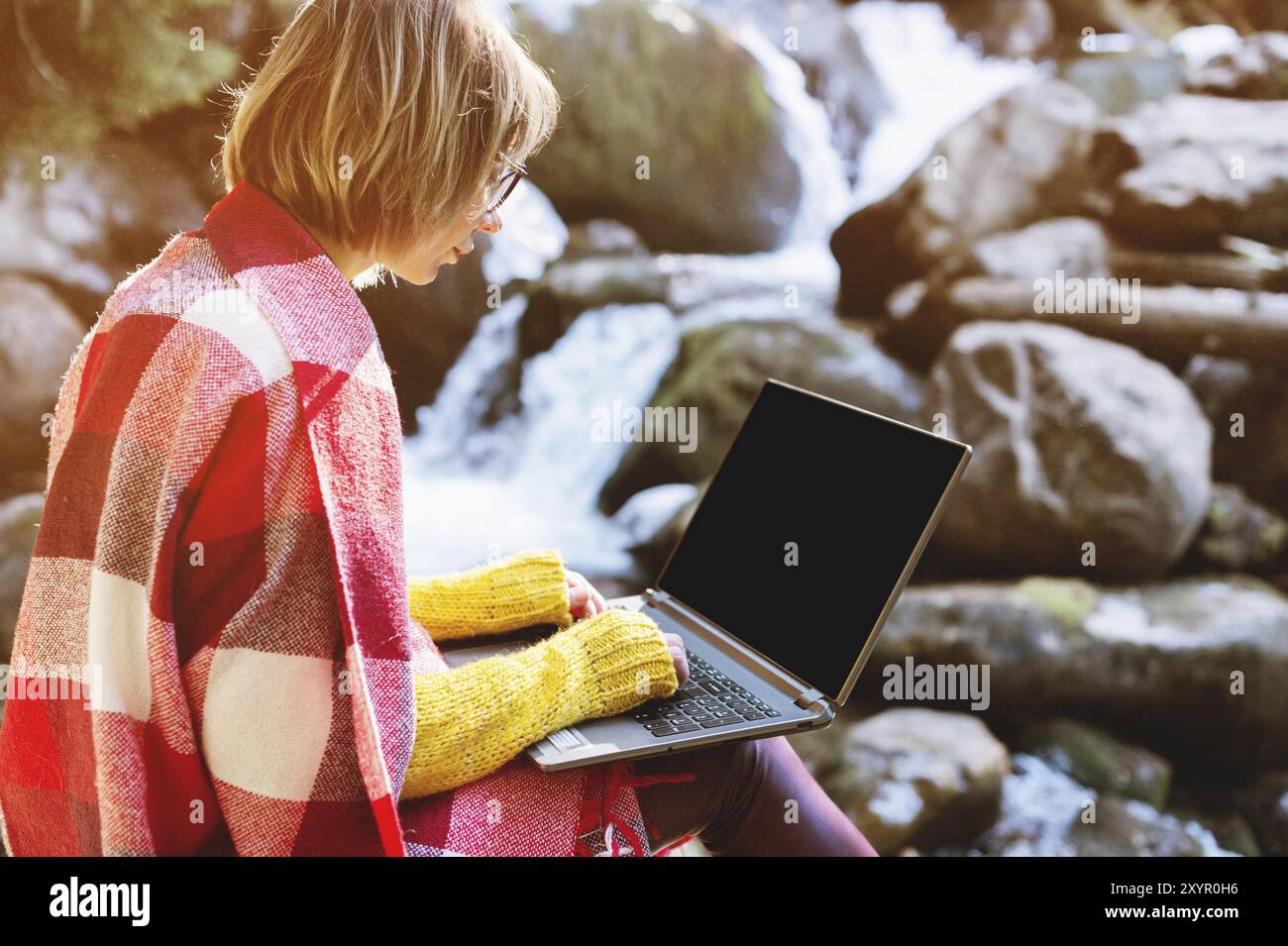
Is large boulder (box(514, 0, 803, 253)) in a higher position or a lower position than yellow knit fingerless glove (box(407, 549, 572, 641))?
higher

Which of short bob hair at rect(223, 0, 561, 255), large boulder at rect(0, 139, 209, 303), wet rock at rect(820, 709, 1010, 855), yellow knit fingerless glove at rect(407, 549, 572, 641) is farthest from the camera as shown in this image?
wet rock at rect(820, 709, 1010, 855)

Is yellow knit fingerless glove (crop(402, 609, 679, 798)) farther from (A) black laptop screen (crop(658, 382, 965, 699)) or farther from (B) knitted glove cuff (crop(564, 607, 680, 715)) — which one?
(A) black laptop screen (crop(658, 382, 965, 699))

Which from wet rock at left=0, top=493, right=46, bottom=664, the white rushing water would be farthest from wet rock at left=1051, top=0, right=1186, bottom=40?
wet rock at left=0, top=493, right=46, bottom=664

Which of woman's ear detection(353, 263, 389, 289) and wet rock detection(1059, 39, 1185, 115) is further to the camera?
wet rock detection(1059, 39, 1185, 115)

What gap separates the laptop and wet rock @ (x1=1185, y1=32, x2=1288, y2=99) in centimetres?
190

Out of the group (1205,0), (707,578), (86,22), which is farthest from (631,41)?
(707,578)

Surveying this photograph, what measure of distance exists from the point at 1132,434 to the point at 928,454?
1.55 m

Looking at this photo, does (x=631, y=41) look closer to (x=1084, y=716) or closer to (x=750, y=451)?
(x=750, y=451)

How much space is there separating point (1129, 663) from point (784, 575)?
1543 millimetres

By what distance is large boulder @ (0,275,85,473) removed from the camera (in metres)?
2.10

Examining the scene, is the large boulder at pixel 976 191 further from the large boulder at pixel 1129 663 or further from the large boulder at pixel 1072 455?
the large boulder at pixel 1129 663

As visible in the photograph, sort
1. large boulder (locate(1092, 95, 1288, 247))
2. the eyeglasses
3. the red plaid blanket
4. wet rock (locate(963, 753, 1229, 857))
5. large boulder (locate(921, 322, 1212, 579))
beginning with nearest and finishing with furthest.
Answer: the red plaid blanket → the eyeglasses → wet rock (locate(963, 753, 1229, 857)) → large boulder (locate(921, 322, 1212, 579)) → large boulder (locate(1092, 95, 1288, 247))

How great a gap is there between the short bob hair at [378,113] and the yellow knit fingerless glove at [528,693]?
1.39 ft

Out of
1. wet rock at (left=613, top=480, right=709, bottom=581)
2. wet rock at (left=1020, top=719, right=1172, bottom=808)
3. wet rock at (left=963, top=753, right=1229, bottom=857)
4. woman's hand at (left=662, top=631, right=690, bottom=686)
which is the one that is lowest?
wet rock at (left=963, top=753, right=1229, bottom=857)
